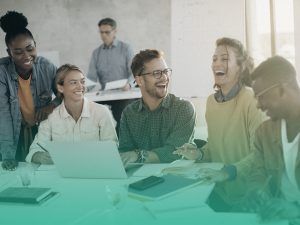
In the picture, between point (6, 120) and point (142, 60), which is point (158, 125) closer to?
point (142, 60)

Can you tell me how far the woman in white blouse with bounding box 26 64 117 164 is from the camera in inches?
97.8

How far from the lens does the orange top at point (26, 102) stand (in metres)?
2.84

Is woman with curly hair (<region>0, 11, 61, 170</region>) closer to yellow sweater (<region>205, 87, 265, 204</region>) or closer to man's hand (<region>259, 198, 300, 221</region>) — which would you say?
yellow sweater (<region>205, 87, 265, 204</region>)

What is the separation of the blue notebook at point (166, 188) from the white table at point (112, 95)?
1187 mm

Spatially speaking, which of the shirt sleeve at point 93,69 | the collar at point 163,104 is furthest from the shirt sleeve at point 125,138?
the shirt sleeve at point 93,69

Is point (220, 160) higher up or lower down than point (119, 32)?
lower down

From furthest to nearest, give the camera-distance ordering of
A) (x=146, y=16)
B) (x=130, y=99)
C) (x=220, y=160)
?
(x=146, y=16)
(x=130, y=99)
(x=220, y=160)

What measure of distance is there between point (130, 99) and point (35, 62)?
2.38 ft

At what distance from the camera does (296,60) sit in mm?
2441

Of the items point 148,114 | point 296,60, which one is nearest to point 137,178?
point 148,114

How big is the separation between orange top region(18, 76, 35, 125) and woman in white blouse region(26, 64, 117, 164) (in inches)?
14.3

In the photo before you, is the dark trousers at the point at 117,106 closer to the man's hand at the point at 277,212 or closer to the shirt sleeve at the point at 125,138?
the shirt sleeve at the point at 125,138

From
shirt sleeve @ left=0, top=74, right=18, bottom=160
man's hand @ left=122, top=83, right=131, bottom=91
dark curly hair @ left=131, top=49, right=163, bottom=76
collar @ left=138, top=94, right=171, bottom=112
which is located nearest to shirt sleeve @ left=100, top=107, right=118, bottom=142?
collar @ left=138, top=94, right=171, bottom=112

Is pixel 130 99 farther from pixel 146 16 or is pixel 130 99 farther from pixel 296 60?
pixel 296 60
